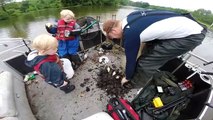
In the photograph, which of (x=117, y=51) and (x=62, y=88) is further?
(x=117, y=51)

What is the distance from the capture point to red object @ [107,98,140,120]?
139cm

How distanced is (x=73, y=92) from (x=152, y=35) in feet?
3.79

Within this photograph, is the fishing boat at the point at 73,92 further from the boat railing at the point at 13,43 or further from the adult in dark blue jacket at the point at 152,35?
the adult in dark blue jacket at the point at 152,35

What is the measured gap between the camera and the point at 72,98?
1967 millimetres

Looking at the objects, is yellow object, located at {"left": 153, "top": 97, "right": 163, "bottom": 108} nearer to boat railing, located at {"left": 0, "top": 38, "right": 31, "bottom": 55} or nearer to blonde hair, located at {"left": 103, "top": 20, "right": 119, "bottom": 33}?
blonde hair, located at {"left": 103, "top": 20, "right": 119, "bottom": 33}

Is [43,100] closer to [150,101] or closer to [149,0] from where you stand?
[150,101]

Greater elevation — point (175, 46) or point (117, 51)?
point (175, 46)

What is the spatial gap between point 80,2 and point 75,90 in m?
8.04

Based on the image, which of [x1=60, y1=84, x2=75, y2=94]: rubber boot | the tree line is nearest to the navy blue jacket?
[x1=60, y1=84, x2=75, y2=94]: rubber boot

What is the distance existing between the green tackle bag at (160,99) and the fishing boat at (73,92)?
10 centimetres

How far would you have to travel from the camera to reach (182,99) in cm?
161

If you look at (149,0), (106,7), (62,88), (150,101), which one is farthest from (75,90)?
(106,7)

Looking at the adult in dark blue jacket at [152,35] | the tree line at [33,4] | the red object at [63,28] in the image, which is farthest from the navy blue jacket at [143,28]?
the tree line at [33,4]

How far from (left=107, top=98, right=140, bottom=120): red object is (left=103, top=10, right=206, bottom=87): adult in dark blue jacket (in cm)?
26
